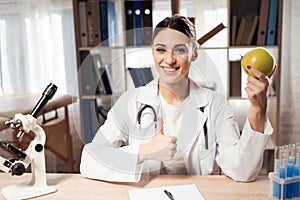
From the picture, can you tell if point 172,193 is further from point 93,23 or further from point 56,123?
point 56,123

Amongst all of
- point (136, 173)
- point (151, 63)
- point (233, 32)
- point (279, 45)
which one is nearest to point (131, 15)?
point (233, 32)

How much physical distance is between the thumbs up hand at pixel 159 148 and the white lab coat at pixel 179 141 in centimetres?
2

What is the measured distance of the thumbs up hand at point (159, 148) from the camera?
1.23m

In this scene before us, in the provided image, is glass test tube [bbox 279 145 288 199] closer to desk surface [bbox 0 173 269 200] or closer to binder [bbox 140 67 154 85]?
desk surface [bbox 0 173 269 200]

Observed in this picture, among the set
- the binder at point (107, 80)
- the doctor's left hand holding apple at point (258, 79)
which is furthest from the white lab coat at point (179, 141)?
the binder at point (107, 80)

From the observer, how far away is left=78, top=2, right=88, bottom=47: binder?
2.77m

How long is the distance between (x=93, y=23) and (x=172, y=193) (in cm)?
187

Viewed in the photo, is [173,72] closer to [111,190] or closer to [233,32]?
[111,190]

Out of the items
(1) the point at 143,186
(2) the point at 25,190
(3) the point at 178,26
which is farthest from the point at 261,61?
(2) the point at 25,190

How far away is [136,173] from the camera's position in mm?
1247

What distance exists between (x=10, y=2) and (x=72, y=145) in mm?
1226

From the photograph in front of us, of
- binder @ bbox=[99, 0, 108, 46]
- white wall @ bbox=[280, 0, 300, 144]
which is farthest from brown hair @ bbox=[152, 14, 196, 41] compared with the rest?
white wall @ bbox=[280, 0, 300, 144]

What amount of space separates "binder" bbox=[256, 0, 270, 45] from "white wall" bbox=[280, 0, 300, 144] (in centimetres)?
28

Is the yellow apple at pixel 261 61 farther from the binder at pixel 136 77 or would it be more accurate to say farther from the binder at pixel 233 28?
the binder at pixel 233 28
